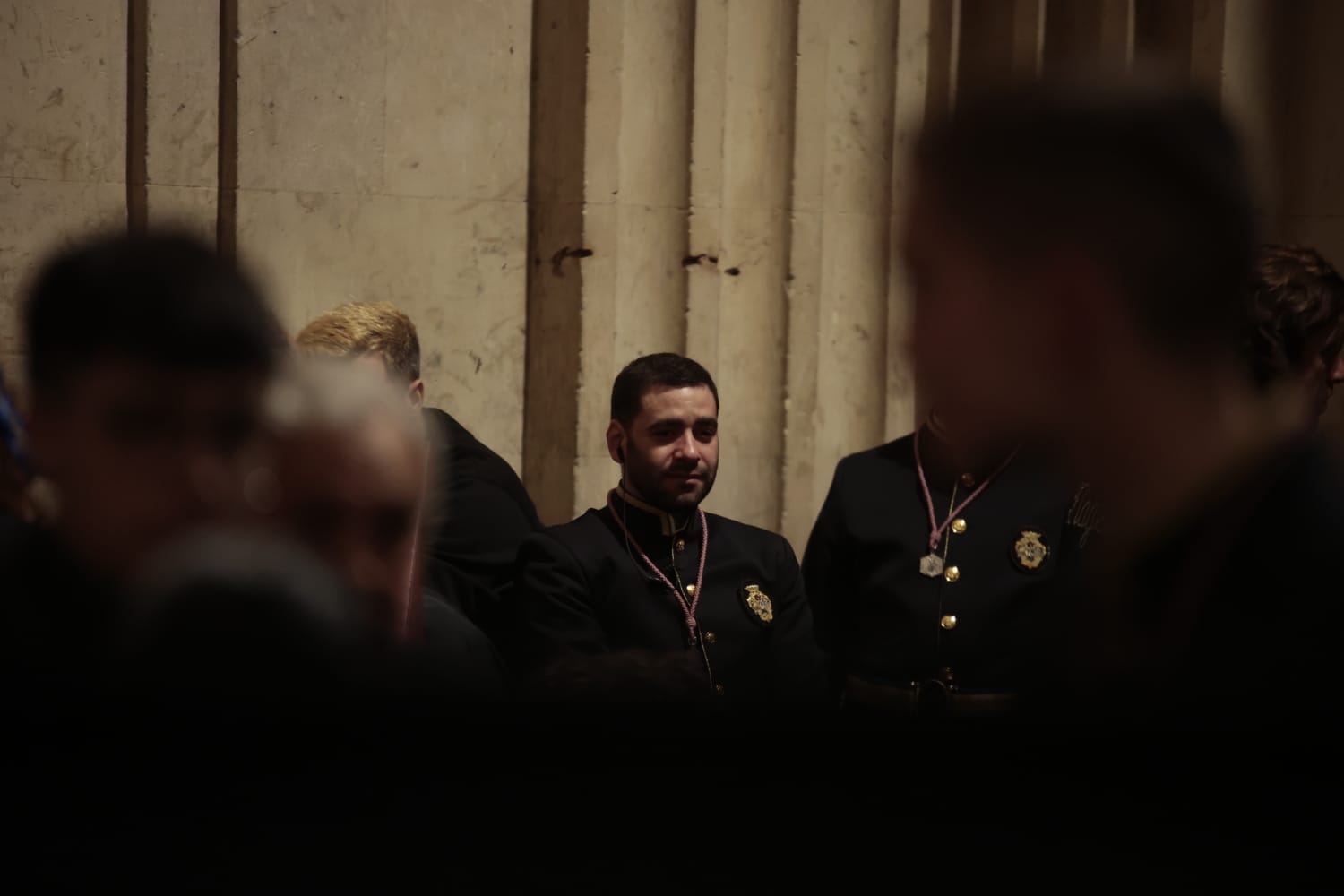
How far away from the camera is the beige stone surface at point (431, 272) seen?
12.2 ft

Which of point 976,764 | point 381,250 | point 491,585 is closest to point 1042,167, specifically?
point 976,764

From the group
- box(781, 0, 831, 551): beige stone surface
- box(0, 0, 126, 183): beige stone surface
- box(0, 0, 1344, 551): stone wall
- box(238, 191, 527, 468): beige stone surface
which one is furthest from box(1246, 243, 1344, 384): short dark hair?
box(0, 0, 126, 183): beige stone surface

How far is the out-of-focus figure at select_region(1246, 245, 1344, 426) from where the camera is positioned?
1844 mm

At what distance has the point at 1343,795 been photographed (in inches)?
27.9

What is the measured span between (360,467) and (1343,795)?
1.63ft

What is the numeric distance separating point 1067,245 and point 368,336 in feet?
7.84

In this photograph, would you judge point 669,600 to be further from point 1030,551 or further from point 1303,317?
point 1303,317

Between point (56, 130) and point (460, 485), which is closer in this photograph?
point (460, 485)

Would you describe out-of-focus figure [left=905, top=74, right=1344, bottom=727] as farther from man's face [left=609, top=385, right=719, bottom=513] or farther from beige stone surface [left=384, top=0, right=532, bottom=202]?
beige stone surface [left=384, top=0, right=532, bottom=202]

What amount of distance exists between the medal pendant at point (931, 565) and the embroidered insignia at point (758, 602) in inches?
12.0

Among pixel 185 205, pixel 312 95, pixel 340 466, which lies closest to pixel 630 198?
pixel 312 95

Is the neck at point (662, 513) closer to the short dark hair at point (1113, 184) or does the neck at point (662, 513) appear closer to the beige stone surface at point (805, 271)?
the beige stone surface at point (805, 271)

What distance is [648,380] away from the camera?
2.89 m

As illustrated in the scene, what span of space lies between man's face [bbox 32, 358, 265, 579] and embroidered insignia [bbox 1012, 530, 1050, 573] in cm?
241
